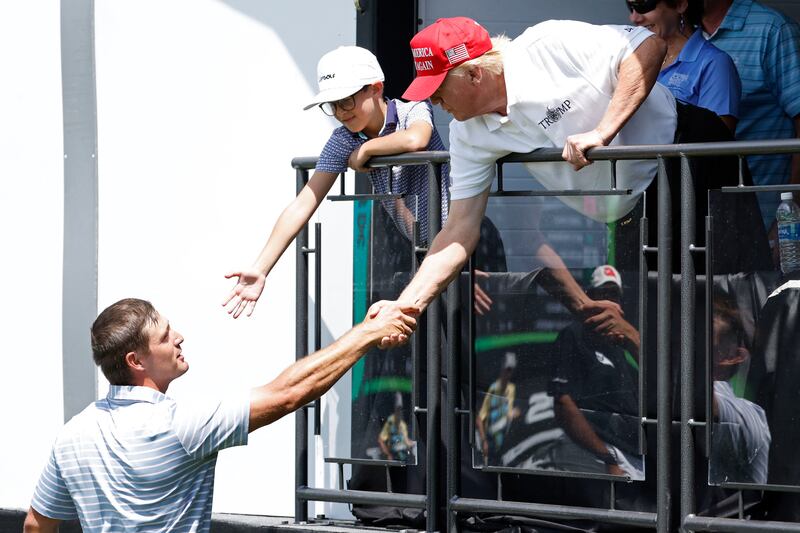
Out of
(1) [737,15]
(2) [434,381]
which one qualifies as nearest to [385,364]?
(2) [434,381]

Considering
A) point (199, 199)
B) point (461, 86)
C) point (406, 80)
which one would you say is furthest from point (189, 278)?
point (461, 86)

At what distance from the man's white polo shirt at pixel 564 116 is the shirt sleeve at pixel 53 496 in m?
1.74

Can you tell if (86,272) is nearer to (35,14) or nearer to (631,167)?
Answer: (35,14)

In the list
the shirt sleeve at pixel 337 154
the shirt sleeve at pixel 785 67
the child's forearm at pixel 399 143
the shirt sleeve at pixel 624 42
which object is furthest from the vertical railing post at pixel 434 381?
the shirt sleeve at pixel 785 67

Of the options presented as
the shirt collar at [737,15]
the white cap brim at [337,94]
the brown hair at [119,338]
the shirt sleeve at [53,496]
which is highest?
the shirt collar at [737,15]

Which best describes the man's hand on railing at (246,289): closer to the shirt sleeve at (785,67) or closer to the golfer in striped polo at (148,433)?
the golfer in striped polo at (148,433)

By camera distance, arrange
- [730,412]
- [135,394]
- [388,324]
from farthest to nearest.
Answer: [730,412]
[388,324]
[135,394]

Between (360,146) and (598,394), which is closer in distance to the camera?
(598,394)

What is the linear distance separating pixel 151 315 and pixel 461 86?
1331 mm

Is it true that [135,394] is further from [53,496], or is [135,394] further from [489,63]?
[489,63]

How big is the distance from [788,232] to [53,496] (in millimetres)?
2452

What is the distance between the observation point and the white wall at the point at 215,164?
645 cm

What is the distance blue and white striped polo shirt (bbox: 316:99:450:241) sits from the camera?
5254 mm

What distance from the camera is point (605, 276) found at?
4875 millimetres
